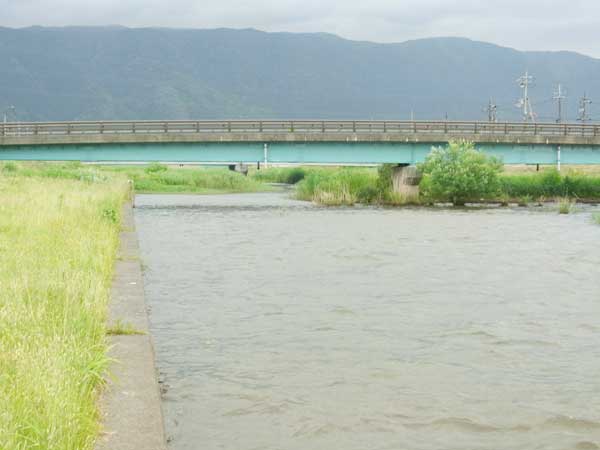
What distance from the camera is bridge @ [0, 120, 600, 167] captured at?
62.4 m

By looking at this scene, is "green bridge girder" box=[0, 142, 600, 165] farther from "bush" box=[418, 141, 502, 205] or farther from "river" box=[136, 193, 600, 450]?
"river" box=[136, 193, 600, 450]

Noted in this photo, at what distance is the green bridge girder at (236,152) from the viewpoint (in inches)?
2479

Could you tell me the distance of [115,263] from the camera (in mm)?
18766

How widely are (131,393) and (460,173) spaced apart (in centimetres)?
5028

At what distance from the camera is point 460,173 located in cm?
5734

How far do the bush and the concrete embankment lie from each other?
45.3m

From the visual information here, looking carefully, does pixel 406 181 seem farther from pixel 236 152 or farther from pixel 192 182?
pixel 192 182

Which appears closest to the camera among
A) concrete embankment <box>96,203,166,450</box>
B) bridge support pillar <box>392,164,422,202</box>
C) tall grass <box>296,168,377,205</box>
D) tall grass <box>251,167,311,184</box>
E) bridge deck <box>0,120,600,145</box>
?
concrete embankment <box>96,203,166,450</box>

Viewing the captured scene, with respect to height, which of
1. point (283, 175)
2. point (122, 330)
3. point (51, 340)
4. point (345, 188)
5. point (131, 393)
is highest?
point (51, 340)

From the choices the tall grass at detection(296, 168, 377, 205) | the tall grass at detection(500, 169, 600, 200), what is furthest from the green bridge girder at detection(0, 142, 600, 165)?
the tall grass at detection(500, 169, 600, 200)

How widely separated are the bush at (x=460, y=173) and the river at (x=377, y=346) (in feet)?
93.6

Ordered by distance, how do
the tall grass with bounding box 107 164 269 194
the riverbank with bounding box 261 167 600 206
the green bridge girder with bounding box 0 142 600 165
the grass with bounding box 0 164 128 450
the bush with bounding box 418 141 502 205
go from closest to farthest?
the grass with bounding box 0 164 128 450, the bush with bounding box 418 141 502 205, the riverbank with bounding box 261 167 600 206, the green bridge girder with bounding box 0 142 600 165, the tall grass with bounding box 107 164 269 194

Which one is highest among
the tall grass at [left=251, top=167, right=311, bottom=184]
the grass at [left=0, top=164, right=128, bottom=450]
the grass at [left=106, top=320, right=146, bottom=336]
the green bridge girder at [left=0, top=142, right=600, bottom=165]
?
the grass at [left=0, top=164, right=128, bottom=450]

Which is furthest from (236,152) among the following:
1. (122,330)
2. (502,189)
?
(122,330)
